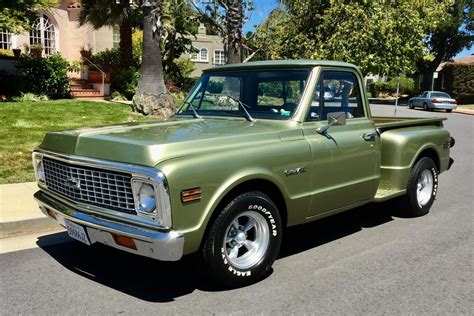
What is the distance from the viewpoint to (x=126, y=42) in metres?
20.3

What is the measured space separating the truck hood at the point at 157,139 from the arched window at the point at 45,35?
18.7m

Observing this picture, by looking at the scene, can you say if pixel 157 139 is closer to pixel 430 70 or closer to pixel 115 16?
pixel 115 16

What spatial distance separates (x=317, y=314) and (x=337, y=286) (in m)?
0.57

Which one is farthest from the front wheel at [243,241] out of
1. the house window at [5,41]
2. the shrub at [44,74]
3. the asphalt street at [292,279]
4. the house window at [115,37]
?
the house window at [115,37]

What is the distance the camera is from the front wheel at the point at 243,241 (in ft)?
12.4

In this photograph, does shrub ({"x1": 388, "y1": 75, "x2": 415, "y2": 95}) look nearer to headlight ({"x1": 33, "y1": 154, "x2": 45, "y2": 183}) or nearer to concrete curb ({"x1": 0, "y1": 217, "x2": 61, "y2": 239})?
concrete curb ({"x1": 0, "y1": 217, "x2": 61, "y2": 239})

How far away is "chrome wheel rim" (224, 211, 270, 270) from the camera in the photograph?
404 cm

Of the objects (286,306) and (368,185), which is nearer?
(286,306)

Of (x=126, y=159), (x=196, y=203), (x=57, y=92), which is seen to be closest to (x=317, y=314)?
(x=196, y=203)

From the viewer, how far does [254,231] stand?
421 cm

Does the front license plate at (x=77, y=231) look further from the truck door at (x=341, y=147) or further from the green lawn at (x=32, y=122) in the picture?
the green lawn at (x=32, y=122)

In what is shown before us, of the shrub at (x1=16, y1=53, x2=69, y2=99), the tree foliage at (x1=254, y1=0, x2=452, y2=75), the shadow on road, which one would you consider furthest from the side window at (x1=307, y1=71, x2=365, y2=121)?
the shrub at (x1=16, y1=53, x2=69, y2=99)

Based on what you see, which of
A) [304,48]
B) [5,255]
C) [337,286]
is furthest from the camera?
[304,48]

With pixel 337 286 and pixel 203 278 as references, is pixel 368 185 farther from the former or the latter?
pixel 203 278
